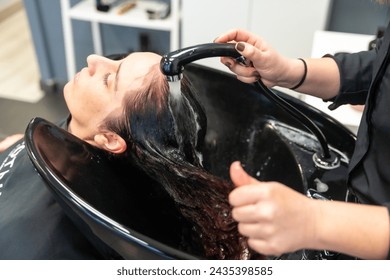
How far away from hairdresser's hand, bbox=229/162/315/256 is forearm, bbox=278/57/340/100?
20.0 inches

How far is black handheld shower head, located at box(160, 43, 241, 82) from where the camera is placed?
89 cm

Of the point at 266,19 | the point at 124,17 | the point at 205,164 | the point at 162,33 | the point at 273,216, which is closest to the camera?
the point at 273,216

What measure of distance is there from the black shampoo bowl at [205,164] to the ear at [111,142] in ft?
0.10

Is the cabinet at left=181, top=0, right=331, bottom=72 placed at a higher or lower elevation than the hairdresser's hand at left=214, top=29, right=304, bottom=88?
lower

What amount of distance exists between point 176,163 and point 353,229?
1.47 feet

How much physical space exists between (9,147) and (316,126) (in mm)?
840

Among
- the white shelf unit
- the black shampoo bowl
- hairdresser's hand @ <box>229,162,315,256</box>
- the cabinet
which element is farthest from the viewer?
the white shelf unit

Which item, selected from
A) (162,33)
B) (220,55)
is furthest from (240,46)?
(162,33)

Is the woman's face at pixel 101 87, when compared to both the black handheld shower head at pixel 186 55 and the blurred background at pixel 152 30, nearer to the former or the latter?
the black handheld shower head at pixel 186 55

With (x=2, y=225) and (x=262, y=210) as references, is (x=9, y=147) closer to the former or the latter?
(x=2, y=225)

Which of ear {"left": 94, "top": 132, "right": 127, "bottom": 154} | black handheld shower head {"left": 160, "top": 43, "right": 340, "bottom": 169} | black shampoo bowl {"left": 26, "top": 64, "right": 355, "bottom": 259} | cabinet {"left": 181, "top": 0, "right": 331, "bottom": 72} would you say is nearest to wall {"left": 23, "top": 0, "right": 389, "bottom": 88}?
cabinet {"left": 181, "top": 0, "right": 331, "bottom": 72}

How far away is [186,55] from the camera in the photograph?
2.93 ft

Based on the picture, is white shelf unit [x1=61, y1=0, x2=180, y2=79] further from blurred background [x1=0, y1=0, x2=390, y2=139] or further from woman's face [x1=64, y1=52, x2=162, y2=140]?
woman's face [x1=64, y1=52, x2=162, y2=140]

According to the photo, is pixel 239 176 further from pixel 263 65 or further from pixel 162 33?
pixel 162 33
